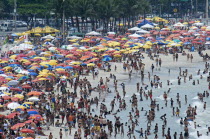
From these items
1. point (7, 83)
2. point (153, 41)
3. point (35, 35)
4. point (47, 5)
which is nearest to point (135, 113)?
point (7, 83)

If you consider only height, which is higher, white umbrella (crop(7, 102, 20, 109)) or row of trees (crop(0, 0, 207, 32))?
row of trees (crop(0, 0, 207, 32))

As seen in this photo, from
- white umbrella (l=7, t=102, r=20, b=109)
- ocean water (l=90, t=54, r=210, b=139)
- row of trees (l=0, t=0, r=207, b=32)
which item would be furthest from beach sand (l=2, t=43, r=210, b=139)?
row of trees (l=0, t=0, r=207, b=32)

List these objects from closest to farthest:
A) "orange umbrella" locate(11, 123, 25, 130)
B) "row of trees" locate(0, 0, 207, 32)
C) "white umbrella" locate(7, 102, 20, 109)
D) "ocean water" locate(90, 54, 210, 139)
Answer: "orange umbrella" locate(11, 123, 25, 130), "white umbrella" locate(7, 102, 20, 109), "ocean water" locate(90, 54, 210, 139), "row of trees" locate(0, 0, 207, 32)

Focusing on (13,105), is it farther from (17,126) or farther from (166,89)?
(166,89)

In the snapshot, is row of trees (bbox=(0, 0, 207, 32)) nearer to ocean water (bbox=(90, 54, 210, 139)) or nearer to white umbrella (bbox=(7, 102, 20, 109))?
ocean water (bbox=(90, 54, 210, 139))

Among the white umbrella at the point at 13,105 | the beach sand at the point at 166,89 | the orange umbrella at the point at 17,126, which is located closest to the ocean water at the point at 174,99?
the beach sand at the point at 166,89

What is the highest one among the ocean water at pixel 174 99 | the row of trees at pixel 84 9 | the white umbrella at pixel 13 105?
the row of trees at pixel 84 9

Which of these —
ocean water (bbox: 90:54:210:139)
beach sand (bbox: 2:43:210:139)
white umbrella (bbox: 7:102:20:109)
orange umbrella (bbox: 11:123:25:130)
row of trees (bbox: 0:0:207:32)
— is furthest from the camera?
row of trees (bbox: 0:0:207:32)

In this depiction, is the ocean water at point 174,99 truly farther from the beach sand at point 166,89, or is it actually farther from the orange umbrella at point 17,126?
the orange umbrella at point 17,126

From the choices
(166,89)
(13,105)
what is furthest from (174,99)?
(13,105)

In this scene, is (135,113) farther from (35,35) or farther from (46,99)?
(35,35)

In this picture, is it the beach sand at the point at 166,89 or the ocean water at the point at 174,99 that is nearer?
the ocean water at the point at 174,99

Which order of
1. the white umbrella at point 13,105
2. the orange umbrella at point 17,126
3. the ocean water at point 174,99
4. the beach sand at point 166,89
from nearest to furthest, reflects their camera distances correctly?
1. the orange umbrella at point 17,126
2. the white umbrella at point 13,105
3. the ocean water at point 174,99
4. the beach sand at point 166,89
